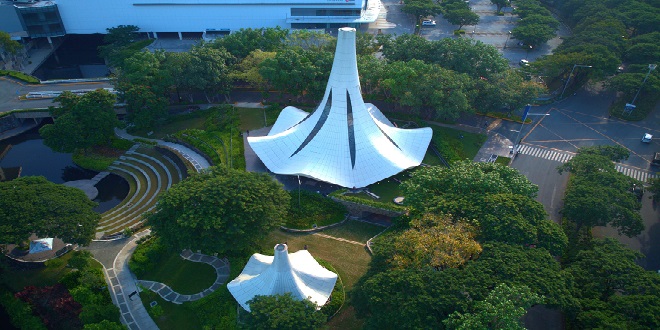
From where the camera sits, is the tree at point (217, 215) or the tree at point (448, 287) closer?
the tree at point (448, 287)

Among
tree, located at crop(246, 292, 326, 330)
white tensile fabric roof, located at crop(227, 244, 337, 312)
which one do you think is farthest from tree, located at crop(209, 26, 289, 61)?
tree, located at crop(246, 292, 326, 330)

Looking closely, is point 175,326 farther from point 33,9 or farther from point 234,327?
point 33,9

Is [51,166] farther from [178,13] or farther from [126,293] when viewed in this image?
[178,13]

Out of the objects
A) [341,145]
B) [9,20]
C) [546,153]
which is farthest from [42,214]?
[9,20]

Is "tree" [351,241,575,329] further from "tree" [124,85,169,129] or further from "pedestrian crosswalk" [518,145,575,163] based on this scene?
"tree" [124,85,169,129]

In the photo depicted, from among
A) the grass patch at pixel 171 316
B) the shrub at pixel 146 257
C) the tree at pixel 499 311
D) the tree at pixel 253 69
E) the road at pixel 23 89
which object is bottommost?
the grass patch at pixel 171 316

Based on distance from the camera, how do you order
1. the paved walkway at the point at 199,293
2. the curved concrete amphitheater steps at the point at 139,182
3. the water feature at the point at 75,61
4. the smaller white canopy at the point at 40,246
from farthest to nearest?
the water feature at the point at 75,61
the curved concrete amphitheater steps at the point at 139,182
the smaller white canopy at the point at 40,246
the paved walkway at the point at 199,293

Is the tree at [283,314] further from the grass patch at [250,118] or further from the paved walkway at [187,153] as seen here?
the grass patch at [250,118]

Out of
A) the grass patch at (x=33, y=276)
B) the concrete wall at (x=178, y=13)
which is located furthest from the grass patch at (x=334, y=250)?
the concrete wall at (x=178, y=13)
